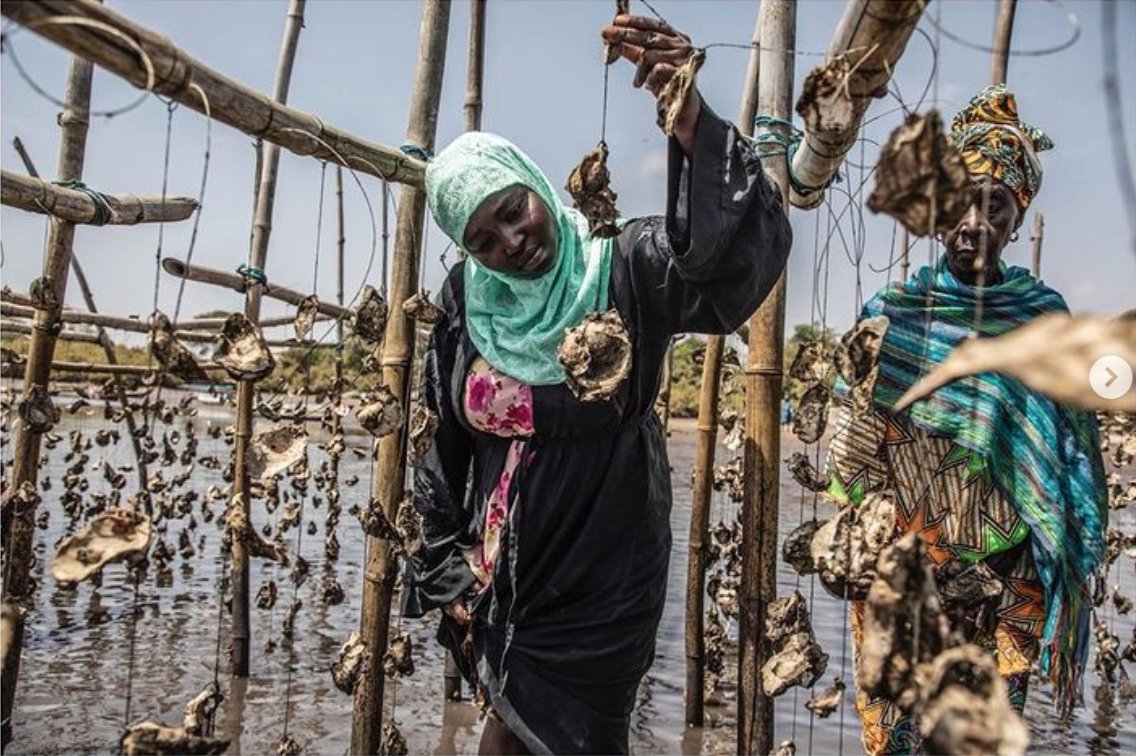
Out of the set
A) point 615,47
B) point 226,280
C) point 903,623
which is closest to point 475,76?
point 226,280

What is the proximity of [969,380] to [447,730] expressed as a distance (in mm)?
3109

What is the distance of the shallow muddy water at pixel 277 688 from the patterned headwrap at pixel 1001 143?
4.87 ft

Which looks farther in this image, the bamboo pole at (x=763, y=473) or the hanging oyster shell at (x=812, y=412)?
the bamboo pole at (x=763, y=473)

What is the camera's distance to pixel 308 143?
7.88 feet

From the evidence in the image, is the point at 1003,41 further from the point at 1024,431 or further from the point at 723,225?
the point at 723,225

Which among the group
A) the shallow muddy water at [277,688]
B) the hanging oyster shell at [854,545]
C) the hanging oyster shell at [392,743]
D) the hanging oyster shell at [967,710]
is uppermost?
the hanging oyster shell at [854,545]

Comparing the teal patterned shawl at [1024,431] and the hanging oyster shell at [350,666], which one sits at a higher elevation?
the teal patterned shawl at [1024,431]

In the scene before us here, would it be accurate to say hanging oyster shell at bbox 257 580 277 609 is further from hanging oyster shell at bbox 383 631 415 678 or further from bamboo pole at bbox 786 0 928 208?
bamboo pole at bbox 786 0 928 208

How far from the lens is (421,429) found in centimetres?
260

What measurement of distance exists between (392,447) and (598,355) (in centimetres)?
125

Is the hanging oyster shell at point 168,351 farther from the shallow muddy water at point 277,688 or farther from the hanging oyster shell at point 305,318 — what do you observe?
the shallow muddy water at point 277,688

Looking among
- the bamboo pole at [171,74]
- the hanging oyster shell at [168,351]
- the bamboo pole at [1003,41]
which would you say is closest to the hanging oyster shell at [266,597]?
the bamboo pole at [171,74]

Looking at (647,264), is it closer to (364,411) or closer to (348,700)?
(364,411)

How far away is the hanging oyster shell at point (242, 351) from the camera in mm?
2145
